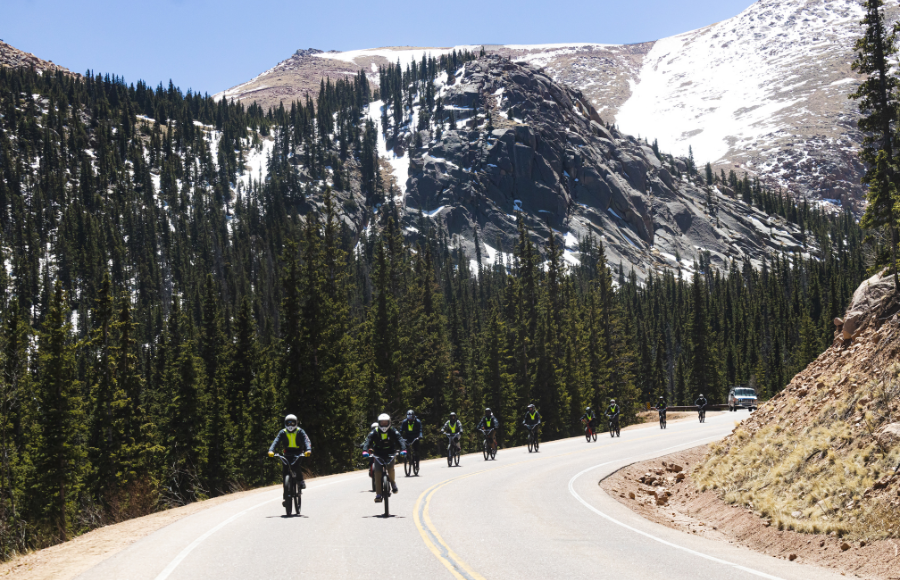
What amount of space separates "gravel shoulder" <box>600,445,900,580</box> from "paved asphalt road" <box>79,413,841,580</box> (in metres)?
0.56

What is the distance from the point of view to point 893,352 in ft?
53.4

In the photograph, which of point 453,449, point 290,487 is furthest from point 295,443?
point 453,449

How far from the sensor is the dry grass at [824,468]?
37.3 feet

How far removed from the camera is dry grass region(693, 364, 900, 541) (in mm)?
11383

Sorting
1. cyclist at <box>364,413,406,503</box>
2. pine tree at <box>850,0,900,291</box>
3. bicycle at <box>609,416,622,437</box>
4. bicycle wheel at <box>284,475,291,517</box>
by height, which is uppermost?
pine tree at <box>850,0,900,291</box>

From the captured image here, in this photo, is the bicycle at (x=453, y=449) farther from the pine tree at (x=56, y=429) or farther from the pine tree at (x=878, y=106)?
the pine tree at (x=56, y=429)

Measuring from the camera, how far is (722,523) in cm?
1429

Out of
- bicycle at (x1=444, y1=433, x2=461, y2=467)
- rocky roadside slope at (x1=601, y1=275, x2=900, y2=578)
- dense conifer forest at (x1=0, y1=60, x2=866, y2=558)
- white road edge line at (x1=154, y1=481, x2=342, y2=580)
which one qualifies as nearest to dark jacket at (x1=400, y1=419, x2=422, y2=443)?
bicycle at (x1=444, y1=433, x2=461, y2=467)

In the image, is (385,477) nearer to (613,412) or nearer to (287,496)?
(287,496)

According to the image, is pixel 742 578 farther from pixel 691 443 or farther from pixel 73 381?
pixel 73 381

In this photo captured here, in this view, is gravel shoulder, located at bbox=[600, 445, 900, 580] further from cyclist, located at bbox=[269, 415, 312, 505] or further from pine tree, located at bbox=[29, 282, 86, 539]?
pine tree, located at bbox=[29, 282, 86, 539]

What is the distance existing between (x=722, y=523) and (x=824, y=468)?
7.63ft

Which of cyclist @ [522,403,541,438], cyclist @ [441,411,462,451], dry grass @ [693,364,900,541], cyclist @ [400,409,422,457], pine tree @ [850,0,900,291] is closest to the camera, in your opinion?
dry grass @ [693,364,900,541]

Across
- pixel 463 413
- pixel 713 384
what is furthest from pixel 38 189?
pixel 713 384
